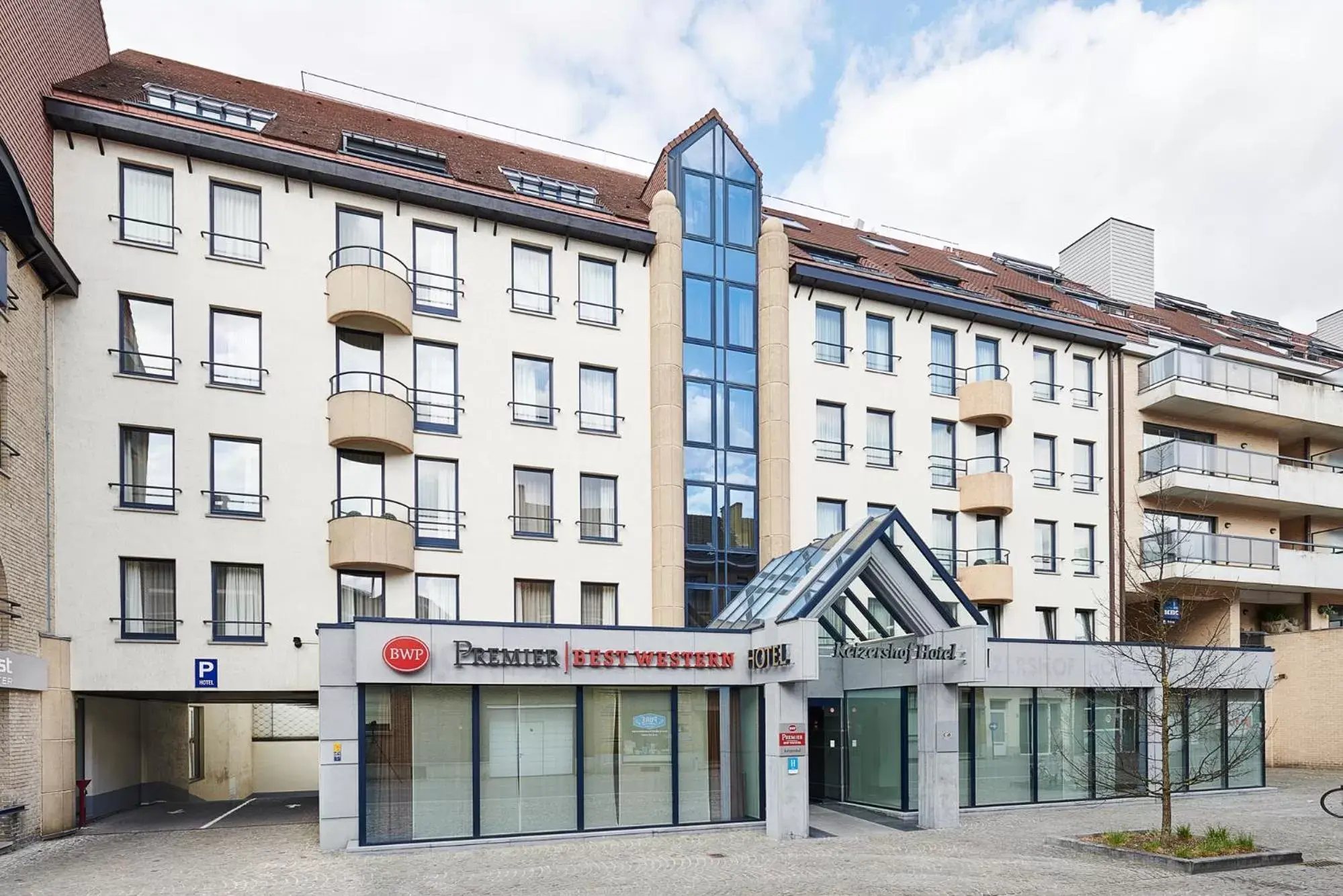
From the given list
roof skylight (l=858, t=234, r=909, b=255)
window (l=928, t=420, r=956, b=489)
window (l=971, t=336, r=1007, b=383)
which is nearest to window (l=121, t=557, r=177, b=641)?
window (l=928, t=420, r=956, b=489)

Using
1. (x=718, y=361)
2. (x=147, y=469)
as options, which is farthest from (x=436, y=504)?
(x=718, y=361)

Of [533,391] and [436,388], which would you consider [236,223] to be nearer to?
[436,388]

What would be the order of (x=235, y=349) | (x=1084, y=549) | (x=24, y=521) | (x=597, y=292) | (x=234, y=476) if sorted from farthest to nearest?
(x=1084, y=549) < (x=597, y=292) < (x=235, y=349) < (x=234, y=476) < (x=24, y=521)

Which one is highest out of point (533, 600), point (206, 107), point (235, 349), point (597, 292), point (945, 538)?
point (206, 107)

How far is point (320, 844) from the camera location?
1652 centimetres

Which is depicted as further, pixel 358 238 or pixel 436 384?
pixel 436 384

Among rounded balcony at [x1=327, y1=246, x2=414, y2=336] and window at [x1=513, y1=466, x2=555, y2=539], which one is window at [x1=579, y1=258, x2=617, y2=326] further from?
rounded balcony at [x1=327, y1=246, x2=414, y2=336]

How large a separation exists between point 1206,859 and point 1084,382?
727 inches

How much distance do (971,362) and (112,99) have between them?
22.3m

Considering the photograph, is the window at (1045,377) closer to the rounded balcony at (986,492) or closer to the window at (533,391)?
the rounded balcony at (986,492)

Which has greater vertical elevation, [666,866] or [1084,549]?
[1084,549]

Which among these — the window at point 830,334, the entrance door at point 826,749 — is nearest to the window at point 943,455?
the window at point 830,334

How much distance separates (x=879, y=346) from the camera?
27.8 metres

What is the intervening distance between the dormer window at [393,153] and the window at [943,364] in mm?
14145
